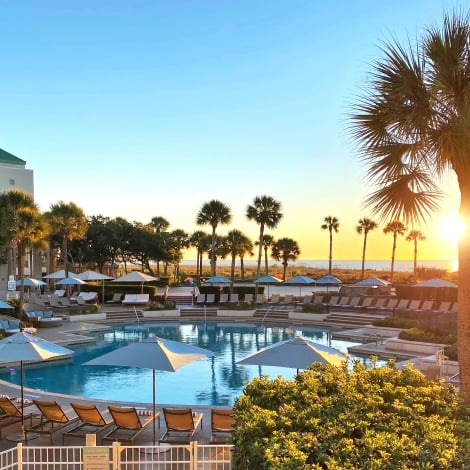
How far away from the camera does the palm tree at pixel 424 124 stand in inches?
278

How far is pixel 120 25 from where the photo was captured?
16500 millimetres

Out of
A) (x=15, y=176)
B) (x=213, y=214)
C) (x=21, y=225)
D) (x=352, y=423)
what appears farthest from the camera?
(x=213, y=214)

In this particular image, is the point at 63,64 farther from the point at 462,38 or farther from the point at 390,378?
the point at 390,378

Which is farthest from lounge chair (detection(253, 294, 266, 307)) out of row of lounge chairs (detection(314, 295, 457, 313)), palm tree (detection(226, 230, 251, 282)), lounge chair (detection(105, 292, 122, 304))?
palm tree (detection(226, 230, 251, 282))

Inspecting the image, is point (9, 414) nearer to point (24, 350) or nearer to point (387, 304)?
point (24, 350)

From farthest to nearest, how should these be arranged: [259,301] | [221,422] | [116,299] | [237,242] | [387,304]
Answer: [237,242], [116,299], [259,301], [387,304], [221,422]

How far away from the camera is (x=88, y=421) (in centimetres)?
977

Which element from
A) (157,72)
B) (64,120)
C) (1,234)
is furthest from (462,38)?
(1,234)

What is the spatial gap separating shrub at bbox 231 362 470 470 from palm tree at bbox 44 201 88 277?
37.1m

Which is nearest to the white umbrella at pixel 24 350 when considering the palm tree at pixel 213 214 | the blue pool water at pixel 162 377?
the blue pool water at pixel 162 377

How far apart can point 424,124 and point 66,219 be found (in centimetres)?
3768

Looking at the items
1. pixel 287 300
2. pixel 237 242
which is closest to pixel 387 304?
pixel 287 300

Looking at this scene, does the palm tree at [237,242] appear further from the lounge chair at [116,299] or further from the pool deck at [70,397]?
the pool deck at [70,397]

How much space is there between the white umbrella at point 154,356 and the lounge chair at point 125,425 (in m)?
0.41
